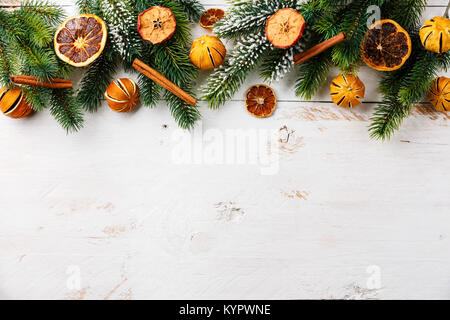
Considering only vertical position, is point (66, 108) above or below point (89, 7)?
below

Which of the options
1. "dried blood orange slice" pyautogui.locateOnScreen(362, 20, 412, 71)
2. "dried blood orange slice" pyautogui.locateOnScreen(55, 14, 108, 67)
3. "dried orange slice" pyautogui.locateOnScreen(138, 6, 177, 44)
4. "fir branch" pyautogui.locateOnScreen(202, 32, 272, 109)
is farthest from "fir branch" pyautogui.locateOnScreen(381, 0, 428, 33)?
"dried blood orange slice" pyautogui.locateOnScreen(55, 14, 108, 67)

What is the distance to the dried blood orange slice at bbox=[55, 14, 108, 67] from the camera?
0.75 m

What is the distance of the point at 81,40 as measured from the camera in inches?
29.8

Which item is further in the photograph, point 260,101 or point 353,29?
point 260,101

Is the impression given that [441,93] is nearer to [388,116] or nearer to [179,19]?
[388,116]

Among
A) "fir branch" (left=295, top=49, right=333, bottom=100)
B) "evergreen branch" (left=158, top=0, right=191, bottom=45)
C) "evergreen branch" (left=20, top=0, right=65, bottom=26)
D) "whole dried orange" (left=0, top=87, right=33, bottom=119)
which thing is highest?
"evergreen branch" (left=20, top=0, right=65, bottom=26)

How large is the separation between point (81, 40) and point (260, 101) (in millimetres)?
444

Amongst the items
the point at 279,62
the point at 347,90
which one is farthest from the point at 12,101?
the point at 347,90

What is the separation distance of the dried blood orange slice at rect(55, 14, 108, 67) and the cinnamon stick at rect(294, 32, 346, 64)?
45cm

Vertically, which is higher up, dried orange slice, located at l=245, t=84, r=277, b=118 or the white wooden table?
dried orange slice, located at l=245, t=84, r=277, b=118

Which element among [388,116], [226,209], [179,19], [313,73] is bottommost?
[226,209]

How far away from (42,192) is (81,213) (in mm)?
116

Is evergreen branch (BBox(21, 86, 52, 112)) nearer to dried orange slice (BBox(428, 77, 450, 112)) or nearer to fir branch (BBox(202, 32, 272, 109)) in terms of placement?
fir branch (BBox(202, 32, 272, 109))

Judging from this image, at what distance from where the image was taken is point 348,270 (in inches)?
34.6
